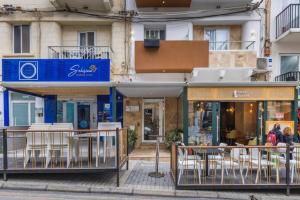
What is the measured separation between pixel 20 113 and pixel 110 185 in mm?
9013

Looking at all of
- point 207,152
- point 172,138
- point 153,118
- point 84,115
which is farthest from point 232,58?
point 84,115

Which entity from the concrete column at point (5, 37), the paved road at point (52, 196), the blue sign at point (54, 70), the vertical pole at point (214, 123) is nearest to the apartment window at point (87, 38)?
the concrete column at point (5, 37)

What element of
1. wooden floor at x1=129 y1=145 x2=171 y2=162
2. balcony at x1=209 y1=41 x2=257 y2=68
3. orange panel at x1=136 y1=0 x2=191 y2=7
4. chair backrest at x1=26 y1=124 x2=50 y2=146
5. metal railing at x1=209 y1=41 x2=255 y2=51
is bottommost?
wooden floor at x1=129 y1=145 x2=171 y2=162

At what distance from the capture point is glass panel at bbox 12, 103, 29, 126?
13695mm

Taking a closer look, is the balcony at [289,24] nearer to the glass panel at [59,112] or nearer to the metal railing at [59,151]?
the metal railing at [59,151]

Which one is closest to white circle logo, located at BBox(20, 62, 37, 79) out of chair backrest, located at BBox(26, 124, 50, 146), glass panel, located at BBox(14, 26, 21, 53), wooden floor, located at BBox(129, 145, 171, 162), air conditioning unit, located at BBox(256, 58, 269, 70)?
chair backrest, located at BBox(26, 124, 50, 146)

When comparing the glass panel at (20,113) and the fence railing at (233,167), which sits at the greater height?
the glass panel at (20,113)

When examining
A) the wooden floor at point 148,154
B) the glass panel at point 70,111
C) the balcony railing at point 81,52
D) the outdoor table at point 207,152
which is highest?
the balcony railing at point 81,52

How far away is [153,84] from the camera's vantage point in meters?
9.00

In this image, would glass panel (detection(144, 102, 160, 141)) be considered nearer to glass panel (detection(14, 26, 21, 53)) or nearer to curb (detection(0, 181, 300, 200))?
curb (detection(0, 181, 300, 200))

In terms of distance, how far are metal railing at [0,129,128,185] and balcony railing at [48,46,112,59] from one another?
614cm

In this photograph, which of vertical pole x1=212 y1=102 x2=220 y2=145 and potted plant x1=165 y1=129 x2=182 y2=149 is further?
potted plant x1=165 y1=129 x2=182 y2=149

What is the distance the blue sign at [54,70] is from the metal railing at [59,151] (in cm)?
255

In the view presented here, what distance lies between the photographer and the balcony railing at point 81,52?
42.9ft
